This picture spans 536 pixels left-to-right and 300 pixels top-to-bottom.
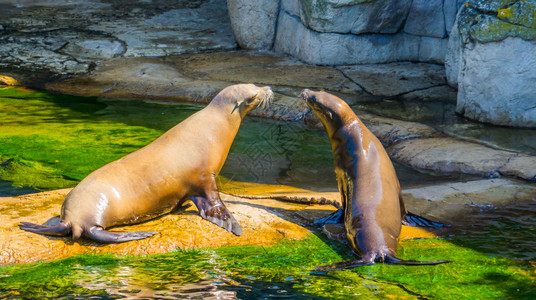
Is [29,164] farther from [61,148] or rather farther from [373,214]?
[373,214]

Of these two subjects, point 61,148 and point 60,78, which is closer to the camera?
point 61,148

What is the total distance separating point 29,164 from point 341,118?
319cm

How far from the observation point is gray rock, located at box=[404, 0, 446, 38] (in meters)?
9.81

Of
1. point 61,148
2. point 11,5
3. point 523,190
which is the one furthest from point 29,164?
point 11,5

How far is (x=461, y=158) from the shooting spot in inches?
246

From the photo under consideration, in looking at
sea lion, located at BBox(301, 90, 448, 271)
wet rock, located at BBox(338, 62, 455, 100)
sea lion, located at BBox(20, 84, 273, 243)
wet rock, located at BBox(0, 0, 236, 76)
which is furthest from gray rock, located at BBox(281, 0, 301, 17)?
sea lion, located at BBox(20, 84, 273, 243)

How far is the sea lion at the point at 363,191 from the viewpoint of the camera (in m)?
4.09

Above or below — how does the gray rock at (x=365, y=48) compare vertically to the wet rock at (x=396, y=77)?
above

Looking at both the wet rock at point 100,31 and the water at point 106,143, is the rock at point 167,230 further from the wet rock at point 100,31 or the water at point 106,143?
the wet rock at point 100,31

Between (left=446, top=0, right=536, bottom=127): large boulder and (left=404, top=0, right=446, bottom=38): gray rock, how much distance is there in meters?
2.07

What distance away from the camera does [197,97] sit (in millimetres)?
8695

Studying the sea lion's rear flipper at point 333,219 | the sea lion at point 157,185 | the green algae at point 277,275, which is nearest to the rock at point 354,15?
the sea lion at point 157,185

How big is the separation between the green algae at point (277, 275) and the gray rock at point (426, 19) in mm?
6288

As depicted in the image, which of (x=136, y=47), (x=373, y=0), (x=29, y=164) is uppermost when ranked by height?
(x=373, y=0)
